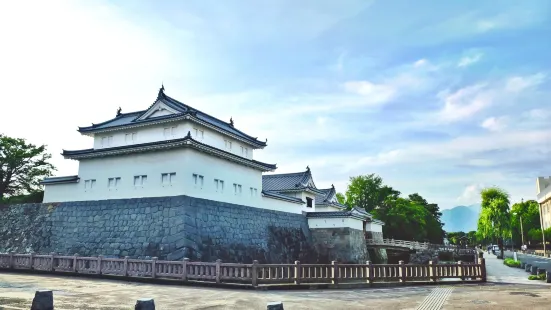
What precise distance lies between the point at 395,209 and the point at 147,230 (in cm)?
4422

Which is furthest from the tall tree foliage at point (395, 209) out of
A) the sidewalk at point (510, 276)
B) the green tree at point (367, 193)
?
the sidewalk at point (510, 276)

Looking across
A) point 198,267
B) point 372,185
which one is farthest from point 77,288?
point 372,185

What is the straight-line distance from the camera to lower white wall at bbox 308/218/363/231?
111ft

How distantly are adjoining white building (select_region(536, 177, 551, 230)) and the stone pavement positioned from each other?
6425 cm

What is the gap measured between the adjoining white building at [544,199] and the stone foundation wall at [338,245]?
47.9 m

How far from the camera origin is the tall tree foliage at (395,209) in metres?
57.6

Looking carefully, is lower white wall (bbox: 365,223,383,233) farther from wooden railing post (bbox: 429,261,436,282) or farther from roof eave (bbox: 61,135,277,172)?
wooden railing post (bbox: 429,261,436,282)

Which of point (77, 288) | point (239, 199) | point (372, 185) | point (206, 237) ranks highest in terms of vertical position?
point (372, 185)

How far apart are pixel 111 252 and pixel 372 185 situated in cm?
5403

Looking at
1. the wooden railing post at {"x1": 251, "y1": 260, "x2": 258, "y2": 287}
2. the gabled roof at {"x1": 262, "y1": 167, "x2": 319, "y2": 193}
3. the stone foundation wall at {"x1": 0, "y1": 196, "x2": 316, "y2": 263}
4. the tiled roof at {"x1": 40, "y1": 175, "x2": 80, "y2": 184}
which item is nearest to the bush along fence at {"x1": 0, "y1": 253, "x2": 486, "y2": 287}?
the wooden railing post at {"x1": 251, "y1": 260, "x2": 258, "y2": 287}

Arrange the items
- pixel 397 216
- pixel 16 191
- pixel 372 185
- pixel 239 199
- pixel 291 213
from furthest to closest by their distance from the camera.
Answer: pixel 372 185, pixel 397 216, pixel 16 191, pixel 291 213, pixel 239 199

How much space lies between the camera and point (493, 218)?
48.8 m

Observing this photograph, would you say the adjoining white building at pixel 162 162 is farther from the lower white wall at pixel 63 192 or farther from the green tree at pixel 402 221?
the green tree at pixel 402 221

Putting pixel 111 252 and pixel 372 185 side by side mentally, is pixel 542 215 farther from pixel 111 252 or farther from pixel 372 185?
pixel 111 252
